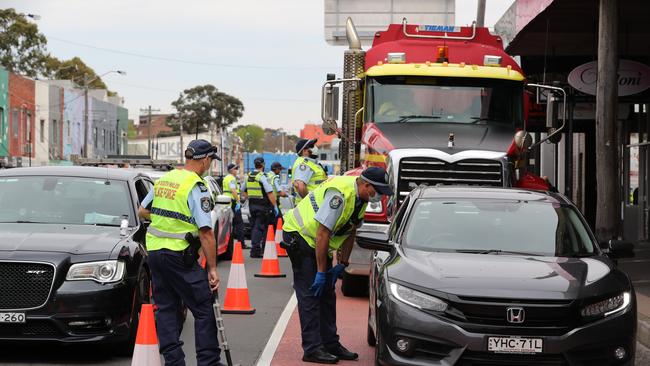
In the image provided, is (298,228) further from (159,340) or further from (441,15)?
(441,15)

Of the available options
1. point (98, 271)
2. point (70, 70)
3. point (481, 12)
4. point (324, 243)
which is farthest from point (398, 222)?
point (70, 70)

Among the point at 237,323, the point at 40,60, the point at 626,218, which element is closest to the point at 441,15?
the point at 626,218

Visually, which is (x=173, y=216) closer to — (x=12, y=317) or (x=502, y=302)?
(x=12, y=317)

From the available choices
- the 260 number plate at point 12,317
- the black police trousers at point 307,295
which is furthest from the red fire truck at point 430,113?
the 260 number plate at point 12,317

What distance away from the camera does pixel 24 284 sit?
29.2 feet

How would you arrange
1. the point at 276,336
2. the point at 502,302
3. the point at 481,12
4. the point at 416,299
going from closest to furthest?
1. the point at 502,302
2. the point at 416,299
3. the point at 276,336
4. the point at 481,12

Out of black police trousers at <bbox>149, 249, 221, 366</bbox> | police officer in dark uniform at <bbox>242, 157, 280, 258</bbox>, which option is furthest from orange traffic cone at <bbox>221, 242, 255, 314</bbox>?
police officer in dark uniform at <bbox>242, 157, 280, 258</bbox>

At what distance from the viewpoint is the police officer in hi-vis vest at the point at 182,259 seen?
8.22 meters

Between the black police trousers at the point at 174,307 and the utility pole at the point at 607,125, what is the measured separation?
29.6 ft

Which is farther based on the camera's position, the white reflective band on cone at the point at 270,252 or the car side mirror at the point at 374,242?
the white reflective band on cone at the point at 270,252

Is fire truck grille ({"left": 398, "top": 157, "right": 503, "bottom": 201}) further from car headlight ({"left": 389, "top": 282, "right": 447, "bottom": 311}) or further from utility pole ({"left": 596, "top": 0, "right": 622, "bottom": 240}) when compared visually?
car headlight ({"left": 389, "top": 282, "right": 447, "bottom": 311})

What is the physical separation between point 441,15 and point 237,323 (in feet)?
103

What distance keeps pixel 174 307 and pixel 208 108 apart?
99446 millimetres

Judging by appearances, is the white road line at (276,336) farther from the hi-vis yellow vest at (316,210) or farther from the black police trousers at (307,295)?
the hi-vis yellow vest at (316,210)
